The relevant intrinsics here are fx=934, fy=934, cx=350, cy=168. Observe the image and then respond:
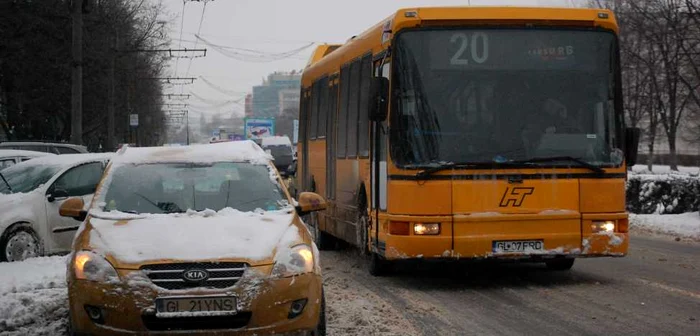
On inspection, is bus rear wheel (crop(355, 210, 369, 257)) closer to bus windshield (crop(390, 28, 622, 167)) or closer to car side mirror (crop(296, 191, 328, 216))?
bus windshield (crop(390, 28, 622, 167))

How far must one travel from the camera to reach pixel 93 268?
21.6ft

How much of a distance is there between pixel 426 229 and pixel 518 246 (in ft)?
3.47

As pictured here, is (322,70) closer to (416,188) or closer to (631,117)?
(416,188)

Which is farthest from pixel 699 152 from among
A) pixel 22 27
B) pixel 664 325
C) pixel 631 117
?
pixel 664 325

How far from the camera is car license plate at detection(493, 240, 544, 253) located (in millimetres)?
10430

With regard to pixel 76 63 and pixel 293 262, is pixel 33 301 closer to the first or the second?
pixel 293 262

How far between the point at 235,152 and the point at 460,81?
3.09 m

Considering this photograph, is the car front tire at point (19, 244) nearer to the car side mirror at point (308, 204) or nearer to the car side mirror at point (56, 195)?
the car side mirror at point (56, 195)

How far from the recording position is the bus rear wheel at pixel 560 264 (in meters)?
12.2

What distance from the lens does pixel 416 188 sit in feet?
34.1

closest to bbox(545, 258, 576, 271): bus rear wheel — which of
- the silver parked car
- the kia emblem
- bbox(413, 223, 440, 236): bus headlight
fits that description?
bbox(413, 223, 440, 236): bus headlight

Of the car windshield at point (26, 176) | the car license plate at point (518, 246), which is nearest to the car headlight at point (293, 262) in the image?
the car license plate at point (518, 246)

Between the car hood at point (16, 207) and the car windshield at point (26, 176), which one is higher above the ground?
the car windshield at point (26, 176)

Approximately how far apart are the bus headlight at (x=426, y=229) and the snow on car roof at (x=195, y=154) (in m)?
2.22
